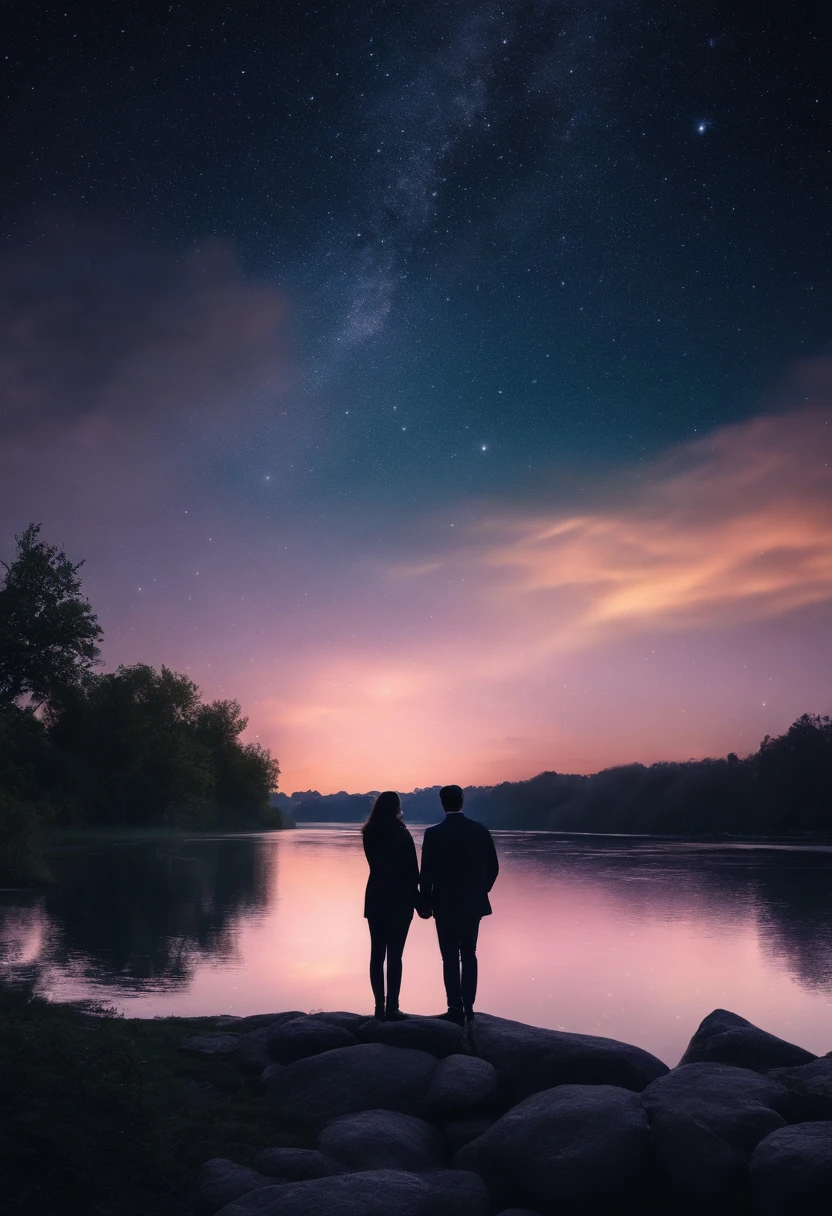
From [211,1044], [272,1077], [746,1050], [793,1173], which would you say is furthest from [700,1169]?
[211,1044]

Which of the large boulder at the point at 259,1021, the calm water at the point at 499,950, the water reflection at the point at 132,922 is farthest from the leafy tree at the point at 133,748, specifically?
the large boulder at the point at 259,1021

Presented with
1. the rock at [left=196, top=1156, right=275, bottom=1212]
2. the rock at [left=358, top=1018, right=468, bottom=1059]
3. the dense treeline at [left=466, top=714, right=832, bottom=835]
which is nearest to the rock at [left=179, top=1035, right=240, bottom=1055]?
the rock at [left=358, top=1018, right=468, bottom=1059]

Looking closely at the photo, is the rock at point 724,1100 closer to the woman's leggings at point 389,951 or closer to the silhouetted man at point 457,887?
the silhouetted man at point 457,887

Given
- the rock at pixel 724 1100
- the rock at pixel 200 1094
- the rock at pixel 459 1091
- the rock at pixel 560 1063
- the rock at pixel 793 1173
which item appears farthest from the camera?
the rock at pixel 560 1063

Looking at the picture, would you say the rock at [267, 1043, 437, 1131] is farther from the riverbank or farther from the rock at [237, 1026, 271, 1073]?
the rock at [237, 1026, 271, 1073]

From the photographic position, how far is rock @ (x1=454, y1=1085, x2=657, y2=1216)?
729 cm

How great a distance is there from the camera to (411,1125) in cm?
856

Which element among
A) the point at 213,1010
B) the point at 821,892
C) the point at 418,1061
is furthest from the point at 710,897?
the point at 418,1061

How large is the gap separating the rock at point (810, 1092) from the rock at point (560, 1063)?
1554mm

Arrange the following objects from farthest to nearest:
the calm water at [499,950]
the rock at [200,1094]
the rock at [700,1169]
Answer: the calm water at [499,950], the rock at [200,1094], the rock at [700,1169]

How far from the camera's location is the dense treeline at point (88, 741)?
4041cm

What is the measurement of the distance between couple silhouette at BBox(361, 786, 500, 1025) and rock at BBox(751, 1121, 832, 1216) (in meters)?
4.43

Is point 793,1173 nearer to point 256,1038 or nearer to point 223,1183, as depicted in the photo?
point 223,1183

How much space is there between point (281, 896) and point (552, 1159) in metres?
32.9
